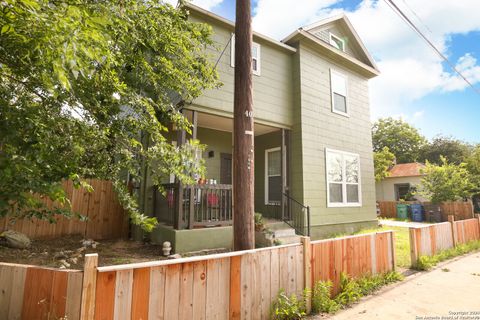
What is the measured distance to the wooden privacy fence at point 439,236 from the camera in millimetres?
6027

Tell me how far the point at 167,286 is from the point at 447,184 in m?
17.2

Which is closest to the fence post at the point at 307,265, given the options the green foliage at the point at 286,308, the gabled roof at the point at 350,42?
the green foliage at the point at 286,308

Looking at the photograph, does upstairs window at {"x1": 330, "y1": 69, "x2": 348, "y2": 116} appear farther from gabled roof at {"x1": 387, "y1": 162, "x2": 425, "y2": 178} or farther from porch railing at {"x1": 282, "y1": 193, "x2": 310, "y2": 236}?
gabled roof at {"x1": 387, "y1": 162, "x2": 425, "y2": 178}

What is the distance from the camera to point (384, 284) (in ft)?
15.9

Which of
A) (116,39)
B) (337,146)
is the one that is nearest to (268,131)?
(337,146)

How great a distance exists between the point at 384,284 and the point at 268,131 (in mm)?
6335

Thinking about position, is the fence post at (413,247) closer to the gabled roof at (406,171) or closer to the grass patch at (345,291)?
the grass patch at (345,291)

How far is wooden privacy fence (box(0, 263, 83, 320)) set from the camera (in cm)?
222

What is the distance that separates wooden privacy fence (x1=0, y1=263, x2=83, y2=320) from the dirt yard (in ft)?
9.54

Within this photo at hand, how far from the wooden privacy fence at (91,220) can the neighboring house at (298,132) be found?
4.30 ft

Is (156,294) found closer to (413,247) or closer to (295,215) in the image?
(413,247)

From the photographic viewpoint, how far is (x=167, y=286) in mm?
2574

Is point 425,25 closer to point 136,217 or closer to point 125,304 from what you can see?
point 136,217

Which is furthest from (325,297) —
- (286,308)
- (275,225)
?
(275,225)
